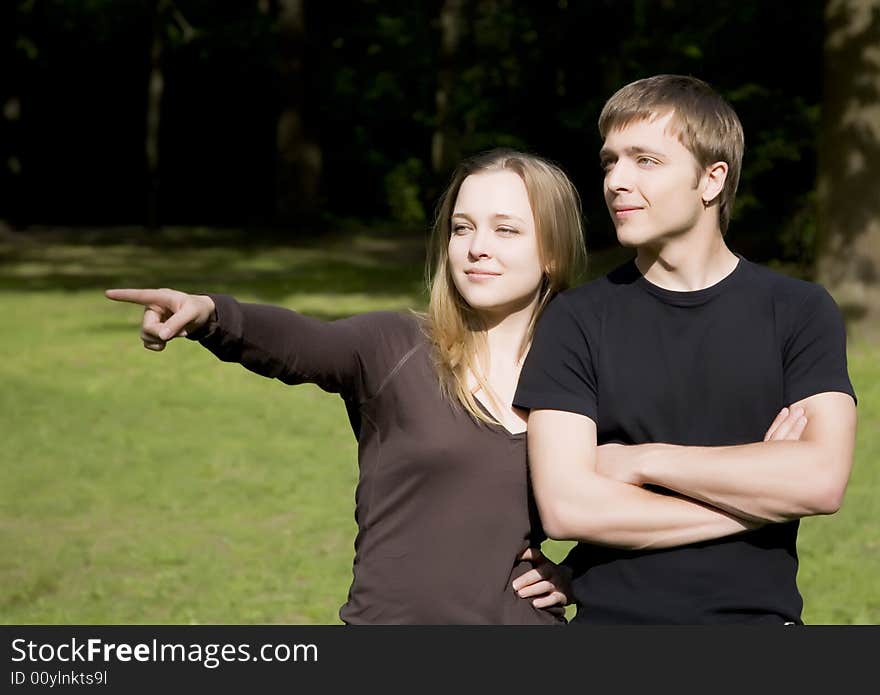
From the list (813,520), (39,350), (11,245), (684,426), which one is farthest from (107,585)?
(11,245)

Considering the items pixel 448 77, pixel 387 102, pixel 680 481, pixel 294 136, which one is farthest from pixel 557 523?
pixel 387 102

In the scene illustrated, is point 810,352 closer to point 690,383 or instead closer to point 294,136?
point 690,383

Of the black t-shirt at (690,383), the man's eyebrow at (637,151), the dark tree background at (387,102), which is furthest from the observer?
the dark tree background at (387,102)

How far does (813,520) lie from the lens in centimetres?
895

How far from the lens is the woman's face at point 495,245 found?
133 inches

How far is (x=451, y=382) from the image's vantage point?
3.38 metres

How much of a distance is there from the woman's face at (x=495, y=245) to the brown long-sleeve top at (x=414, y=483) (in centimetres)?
23

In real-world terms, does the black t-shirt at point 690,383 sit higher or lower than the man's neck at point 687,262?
lower

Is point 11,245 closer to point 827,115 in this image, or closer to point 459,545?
point 827,115

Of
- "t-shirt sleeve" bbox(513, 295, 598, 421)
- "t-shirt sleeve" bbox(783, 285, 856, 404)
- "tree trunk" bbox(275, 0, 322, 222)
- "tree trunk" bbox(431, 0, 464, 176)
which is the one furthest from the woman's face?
"tree trunk" bbox(275, 0, 322, 222)

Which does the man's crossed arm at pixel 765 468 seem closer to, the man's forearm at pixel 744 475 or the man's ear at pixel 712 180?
the man's forearm at pixel 744 475

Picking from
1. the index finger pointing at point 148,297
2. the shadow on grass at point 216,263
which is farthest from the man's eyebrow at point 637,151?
the shadow on grass at point 216,263

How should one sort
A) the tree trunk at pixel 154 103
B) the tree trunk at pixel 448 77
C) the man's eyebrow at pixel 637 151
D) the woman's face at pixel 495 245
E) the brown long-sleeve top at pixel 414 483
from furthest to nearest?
1. the tree trunk at pixel 154 103
2. the tree trunk at pixel 448 77
3. the woman's face at pixel 495 245
4. the brown long-sleeve top at pixel 414 483
5. the man's eyebrow at pixel 637 151

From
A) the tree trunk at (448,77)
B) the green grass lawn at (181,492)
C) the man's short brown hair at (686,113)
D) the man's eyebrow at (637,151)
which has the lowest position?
the green grass lawn at (181,492)
